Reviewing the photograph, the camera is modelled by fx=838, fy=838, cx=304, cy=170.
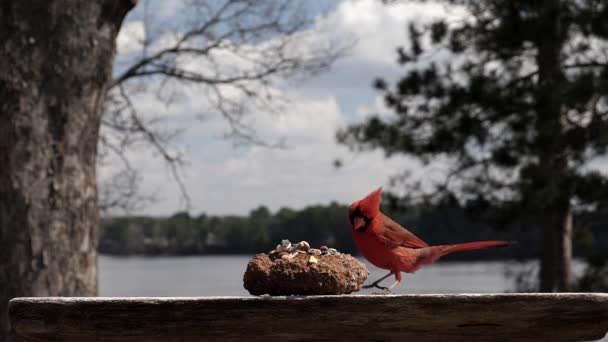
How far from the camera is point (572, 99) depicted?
9156mm

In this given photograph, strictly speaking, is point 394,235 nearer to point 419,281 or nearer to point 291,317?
point 291,317

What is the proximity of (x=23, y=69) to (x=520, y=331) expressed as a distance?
3555mm

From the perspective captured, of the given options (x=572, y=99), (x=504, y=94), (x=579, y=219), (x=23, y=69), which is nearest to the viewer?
(x=23, y=69)

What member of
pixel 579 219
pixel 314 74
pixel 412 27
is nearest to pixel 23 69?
pixel 314 74

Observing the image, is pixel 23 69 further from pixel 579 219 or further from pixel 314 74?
pixel 579 219

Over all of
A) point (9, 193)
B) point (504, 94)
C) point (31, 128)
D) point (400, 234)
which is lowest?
point (400, 234)

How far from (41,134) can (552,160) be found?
624 centimetres

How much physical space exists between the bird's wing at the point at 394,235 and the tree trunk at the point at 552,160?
6.69 m

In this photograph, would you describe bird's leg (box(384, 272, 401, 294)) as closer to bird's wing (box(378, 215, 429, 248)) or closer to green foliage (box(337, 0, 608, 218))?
bird's wing (box(378, 215, 429, 248))

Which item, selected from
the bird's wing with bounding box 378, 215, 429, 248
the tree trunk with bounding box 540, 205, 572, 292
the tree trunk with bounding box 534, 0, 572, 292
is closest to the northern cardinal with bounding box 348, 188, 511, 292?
the bird's wing with bounding box 378, 215, 429, 248

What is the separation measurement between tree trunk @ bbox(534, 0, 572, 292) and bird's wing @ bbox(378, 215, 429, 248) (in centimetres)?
669

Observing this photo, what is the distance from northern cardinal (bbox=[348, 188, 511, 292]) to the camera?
254 centimetres

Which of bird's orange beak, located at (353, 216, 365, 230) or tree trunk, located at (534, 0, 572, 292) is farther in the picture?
tree trunk, located at (534, 0, 572, 292)

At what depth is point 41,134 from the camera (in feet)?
16.2
